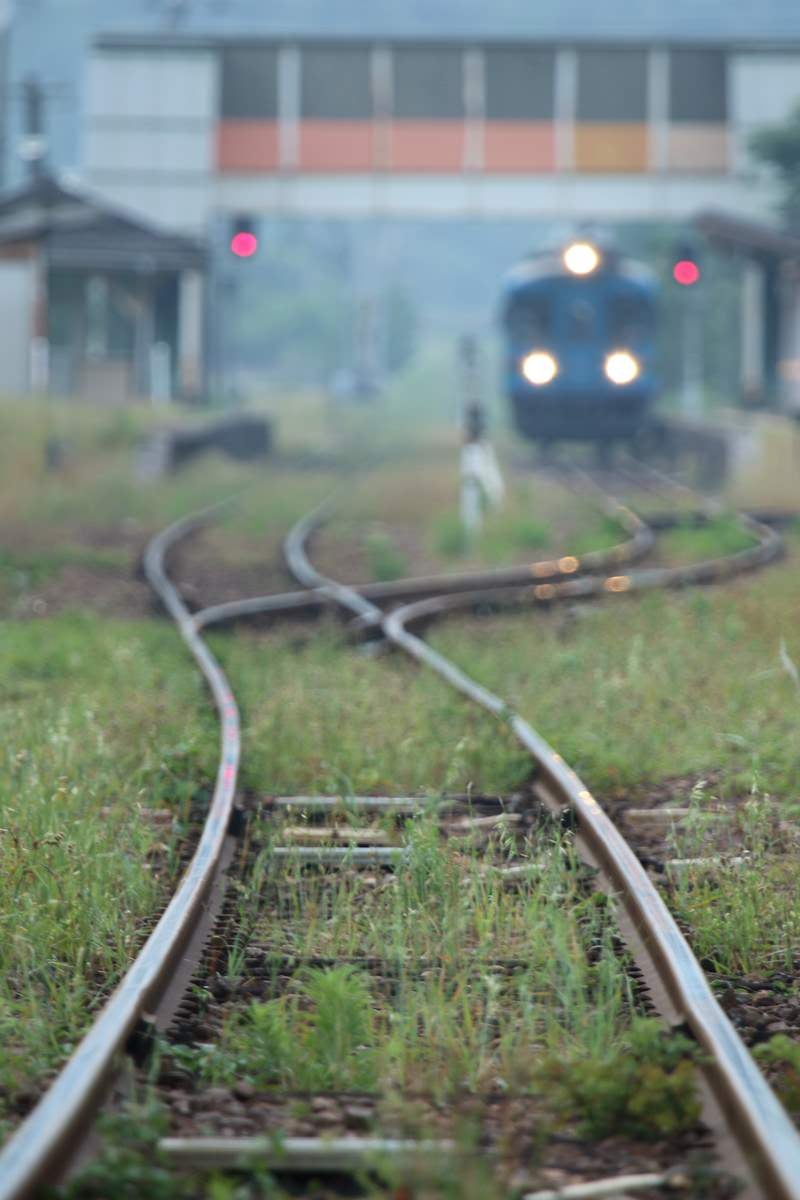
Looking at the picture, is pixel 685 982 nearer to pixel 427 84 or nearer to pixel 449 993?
pixel 449 993

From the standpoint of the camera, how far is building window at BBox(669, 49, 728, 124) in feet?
124

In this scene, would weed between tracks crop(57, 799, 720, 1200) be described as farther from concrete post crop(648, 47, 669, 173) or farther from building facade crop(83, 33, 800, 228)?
concrete post crop(648, 47, 669, 173)

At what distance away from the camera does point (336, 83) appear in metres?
37.5

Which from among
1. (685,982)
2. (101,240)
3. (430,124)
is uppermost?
(430,124)

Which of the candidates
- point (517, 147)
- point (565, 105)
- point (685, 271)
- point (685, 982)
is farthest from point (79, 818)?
point (565, 105)

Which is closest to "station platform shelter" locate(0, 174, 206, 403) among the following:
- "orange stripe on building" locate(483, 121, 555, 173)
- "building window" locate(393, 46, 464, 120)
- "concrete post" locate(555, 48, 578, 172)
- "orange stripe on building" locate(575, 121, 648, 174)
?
"building window" locate(393, 46, 464, 120)

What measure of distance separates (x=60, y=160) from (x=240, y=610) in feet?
270

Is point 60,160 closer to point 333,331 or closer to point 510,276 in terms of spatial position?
point 333,331

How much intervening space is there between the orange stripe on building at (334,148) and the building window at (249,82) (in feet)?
4.26

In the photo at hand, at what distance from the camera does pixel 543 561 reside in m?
15.8

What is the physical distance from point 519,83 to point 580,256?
15540 millimetres

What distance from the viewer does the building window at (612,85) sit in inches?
1480

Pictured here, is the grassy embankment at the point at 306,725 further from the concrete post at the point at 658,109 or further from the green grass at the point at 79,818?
the concrete post at the point at 658,109

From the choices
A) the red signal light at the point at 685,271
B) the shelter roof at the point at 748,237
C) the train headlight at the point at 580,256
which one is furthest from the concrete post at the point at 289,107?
the red signal light at the point at 685,271
